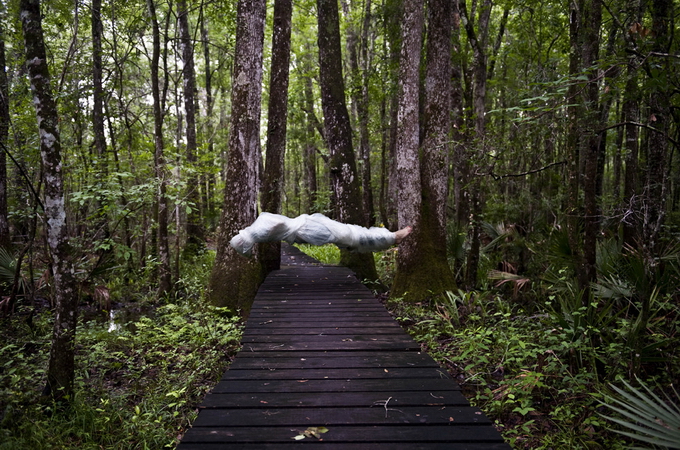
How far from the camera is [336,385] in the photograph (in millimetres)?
3227

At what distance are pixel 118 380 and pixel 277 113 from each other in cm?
594

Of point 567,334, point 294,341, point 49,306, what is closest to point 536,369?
point 567,334

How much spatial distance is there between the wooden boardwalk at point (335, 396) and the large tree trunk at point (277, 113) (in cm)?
388

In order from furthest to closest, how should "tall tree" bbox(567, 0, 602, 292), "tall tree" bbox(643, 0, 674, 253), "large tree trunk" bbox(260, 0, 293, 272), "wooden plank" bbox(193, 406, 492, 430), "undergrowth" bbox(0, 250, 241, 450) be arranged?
"large tree trunk" bbox(260, 0, 293, 272), "tall tree" bbox(567, 0, 602, 292), "tall tree" bbox(643, 0, 674, 253), "undergrowth" bbox(0, 250, 241, 450), "wooden plank" bbox(193, 406, 492, 430)

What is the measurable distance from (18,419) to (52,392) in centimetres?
33

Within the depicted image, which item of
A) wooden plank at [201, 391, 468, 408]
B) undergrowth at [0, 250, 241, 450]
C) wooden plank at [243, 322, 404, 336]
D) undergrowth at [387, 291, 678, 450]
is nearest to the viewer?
wooden plank at [201, 391, 468, 408]

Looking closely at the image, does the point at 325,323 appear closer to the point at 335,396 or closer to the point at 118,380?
the point at 335,396

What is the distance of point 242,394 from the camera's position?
10.0ft

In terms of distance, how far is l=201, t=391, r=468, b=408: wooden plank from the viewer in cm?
288

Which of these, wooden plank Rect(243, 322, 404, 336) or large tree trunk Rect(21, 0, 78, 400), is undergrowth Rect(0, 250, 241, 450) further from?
wooden plank Rect(243, 322, 404, 336)

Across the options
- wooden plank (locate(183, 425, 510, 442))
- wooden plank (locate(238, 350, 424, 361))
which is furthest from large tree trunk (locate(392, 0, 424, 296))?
wooden plank (locate(183, 425, 510, 442))

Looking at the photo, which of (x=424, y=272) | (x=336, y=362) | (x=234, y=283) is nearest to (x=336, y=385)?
(x=336, y=362)

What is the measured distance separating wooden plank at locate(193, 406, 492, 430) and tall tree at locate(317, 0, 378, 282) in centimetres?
659

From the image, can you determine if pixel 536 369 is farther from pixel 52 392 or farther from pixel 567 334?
pixel 52 392
